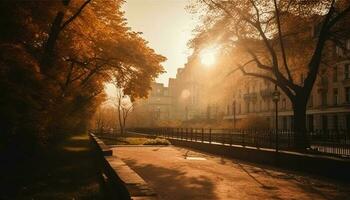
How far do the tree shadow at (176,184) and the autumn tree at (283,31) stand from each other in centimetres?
1086

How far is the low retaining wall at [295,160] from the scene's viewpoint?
527 inches

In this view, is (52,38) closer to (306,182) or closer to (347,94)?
A: (306,182)

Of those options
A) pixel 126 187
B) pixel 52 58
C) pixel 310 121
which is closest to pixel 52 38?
pixel 52 58

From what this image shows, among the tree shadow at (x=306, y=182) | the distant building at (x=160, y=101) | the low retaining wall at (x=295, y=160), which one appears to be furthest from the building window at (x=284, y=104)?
the distant building at (x=160, y=101)

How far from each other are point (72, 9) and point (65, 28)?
43.4 inches

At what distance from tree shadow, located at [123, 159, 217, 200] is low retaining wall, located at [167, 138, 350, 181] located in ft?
14.6

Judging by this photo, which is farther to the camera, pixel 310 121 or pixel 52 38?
pixel 310 121

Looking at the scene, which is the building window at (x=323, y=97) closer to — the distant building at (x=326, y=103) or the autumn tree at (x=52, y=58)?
the distant building at (x=326, y=103)

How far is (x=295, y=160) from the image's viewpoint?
52.0 feet

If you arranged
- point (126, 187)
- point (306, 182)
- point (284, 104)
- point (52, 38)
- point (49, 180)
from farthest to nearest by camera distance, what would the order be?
point (284, 104) → point (52, 38) → point (49, 180) → point (306, 182) → point (126, 187)

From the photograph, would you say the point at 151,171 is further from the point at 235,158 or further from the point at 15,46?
the point at 235,158

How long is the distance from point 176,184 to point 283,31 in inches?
724

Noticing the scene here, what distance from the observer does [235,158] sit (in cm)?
2123

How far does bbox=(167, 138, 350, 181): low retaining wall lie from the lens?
1337 cm
